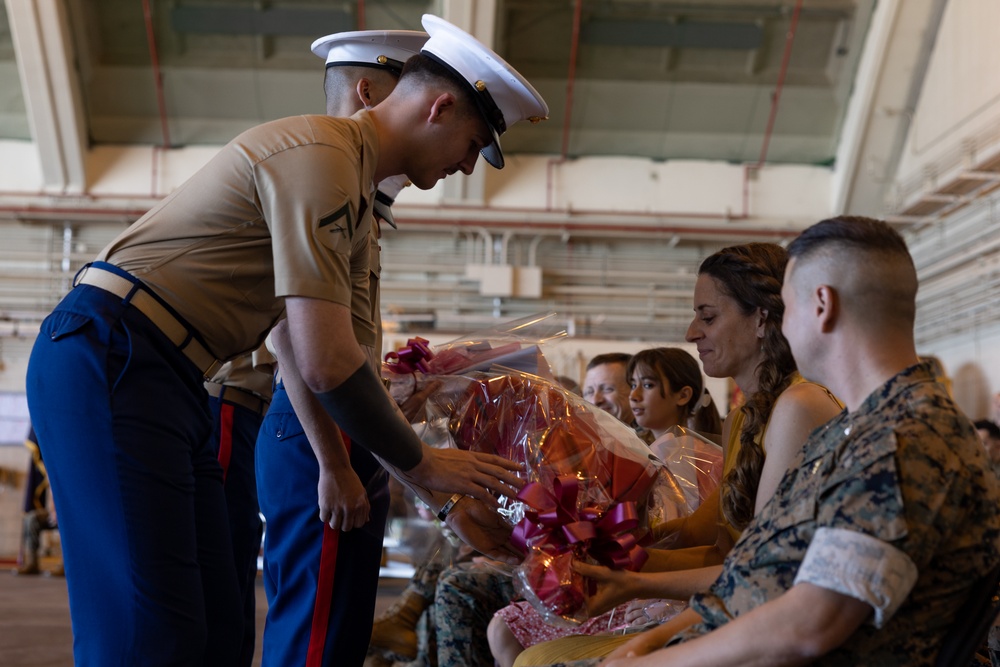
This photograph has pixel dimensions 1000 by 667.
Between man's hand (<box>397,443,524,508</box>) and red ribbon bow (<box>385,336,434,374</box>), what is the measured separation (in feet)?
1.15

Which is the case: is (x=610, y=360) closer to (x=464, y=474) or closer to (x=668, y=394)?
(x=668, y=394)

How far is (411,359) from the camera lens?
201cm

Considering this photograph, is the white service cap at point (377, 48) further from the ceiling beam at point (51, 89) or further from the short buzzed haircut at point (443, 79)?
the ceiling beam at point (51, 89)

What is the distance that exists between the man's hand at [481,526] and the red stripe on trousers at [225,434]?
1032 millimetres

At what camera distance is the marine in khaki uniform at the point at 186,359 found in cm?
147

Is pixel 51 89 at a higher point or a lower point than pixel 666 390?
lower

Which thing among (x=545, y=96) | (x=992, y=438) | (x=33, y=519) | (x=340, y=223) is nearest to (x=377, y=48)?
(x=340, y=223)

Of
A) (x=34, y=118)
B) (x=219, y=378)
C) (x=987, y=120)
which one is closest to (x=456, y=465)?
(x=219, y=378)

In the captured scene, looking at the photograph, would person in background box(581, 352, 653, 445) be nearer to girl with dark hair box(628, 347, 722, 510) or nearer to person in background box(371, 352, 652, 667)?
person in background box(371, 352, 652, 667)

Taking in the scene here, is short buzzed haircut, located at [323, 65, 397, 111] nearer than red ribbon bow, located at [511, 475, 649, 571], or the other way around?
red ribbon bow, located at [511, 475, 649, 571]

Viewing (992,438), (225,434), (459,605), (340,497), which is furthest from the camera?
(992,438)

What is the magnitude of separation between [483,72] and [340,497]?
0.81 m

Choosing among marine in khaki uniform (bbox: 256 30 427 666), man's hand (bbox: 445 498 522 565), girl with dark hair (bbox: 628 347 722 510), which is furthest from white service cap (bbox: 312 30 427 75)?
girl with dark hair (bbox: 628 347 722 510)

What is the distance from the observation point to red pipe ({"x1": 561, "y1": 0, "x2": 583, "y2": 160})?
7121 millimetres
